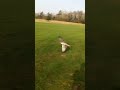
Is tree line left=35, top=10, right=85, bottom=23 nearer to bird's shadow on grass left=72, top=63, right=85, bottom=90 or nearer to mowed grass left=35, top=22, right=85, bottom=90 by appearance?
Answer: mowed grass left=35, top=22, right=85, bottom=90

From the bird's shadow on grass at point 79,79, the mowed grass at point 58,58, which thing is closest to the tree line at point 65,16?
the mowed grass at point 58,58

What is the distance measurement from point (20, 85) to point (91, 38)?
103cm

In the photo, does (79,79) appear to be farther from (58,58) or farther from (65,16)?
(65,16)

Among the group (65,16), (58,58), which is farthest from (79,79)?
(65,16)

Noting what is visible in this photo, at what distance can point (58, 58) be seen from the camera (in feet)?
10.7

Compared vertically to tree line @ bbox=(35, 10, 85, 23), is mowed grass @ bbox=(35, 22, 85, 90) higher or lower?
lower

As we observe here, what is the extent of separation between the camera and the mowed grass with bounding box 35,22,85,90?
3215mm

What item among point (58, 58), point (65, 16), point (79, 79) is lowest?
point (79, 79)

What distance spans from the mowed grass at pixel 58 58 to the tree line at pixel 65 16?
3.0 inches

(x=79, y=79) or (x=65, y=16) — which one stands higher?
(x=65, y=16)

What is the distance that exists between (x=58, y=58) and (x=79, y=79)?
365 mm

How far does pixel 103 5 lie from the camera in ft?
10.6

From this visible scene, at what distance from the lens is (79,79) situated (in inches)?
127

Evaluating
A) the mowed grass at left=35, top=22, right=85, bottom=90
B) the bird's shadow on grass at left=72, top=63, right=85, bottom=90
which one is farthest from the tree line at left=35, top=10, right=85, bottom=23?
the bird's shadow on grass at left=72, top=63, right=85, bottom=90
